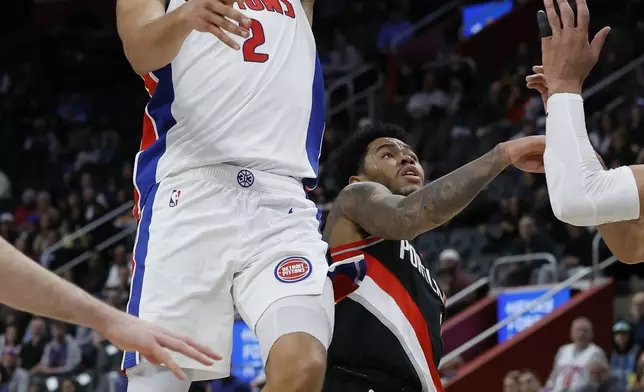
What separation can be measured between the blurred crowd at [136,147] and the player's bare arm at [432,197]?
473 centimetres

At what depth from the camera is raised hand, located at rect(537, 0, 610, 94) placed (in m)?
3.73

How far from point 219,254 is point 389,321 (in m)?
1.33

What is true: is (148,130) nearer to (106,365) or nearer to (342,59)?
(106,365)

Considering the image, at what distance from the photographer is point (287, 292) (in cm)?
383

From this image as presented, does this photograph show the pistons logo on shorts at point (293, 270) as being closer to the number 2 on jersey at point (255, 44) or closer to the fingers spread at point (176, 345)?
the number 2 on jersey at point (255, 44)

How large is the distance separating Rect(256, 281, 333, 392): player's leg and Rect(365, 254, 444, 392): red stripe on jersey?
124cm

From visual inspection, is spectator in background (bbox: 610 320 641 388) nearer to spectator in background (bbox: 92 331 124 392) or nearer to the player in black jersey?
spectator in background (bbox: 92 331 124 392)

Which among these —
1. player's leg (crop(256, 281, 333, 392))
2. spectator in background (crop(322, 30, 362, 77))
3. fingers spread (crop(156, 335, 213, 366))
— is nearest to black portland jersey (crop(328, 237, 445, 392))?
player's leg (crop(256, 281, 333, 392))

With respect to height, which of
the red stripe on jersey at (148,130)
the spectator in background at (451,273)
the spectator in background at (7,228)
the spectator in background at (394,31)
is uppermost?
the spectator in background at (394,31)

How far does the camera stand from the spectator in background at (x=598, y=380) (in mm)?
9109

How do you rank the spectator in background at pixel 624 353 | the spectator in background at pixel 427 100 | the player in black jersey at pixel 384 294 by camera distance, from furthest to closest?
the spectator in background at pixel 427 100
the spectator in background at pixel 624 353
the player in black jersey at pixel 384 294

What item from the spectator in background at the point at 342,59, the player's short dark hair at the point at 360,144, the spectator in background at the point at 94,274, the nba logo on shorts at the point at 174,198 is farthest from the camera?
the spectator in background at the point at 342,59

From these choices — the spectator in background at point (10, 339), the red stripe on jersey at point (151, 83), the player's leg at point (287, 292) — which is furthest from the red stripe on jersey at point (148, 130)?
the spectator in background at point (10, 339)

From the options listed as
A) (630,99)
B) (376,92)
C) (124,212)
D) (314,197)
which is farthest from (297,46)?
(376,92)
